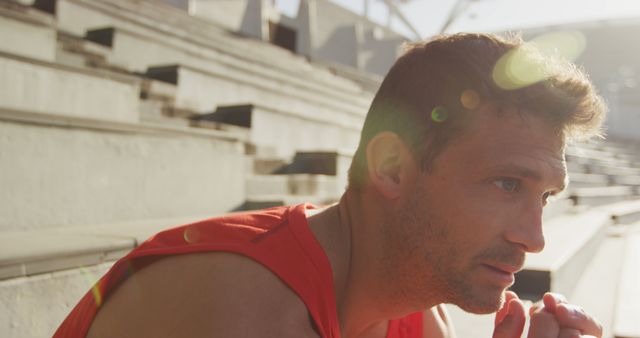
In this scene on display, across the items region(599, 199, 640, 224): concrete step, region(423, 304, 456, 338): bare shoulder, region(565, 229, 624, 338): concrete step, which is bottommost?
region(565, 229, 624, 338): concrete step

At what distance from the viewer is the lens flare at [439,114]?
1259 mm

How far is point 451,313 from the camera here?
239cm

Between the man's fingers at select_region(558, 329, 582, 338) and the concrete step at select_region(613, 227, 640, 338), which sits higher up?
the man's fingers at select_region(558, 329, 582, 338)

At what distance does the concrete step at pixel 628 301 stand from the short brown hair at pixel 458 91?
143 centimetres

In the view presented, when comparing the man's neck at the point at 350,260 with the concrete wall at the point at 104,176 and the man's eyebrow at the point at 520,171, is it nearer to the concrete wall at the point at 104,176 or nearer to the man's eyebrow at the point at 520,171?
the man's eyebrow at the point at 520,171

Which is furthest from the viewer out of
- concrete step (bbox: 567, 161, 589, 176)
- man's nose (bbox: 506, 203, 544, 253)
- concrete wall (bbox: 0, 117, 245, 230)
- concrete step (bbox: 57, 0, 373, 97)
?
concrete step (bbox: 567, 161, 589, 176)

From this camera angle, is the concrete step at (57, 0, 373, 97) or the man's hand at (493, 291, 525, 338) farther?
the concrete step at (57, 0, 373, 97)

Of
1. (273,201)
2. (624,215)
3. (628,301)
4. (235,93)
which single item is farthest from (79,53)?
(624,215)

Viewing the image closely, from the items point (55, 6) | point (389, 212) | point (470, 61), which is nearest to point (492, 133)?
point (470, 61)

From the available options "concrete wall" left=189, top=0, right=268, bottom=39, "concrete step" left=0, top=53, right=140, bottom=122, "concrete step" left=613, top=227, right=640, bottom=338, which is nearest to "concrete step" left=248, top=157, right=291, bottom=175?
"concrete step" left=0, top=53, right=140, bottom=122

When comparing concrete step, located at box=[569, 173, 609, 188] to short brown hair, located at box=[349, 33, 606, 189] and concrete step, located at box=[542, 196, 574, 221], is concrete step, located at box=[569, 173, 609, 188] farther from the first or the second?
short brown hair, located at box=[349, 33, 606, 189]

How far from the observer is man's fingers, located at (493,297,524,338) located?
1.34 meters

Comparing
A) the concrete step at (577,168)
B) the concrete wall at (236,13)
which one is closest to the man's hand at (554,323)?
the concrete step at (577,168)

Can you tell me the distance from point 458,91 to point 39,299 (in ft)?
4.99
